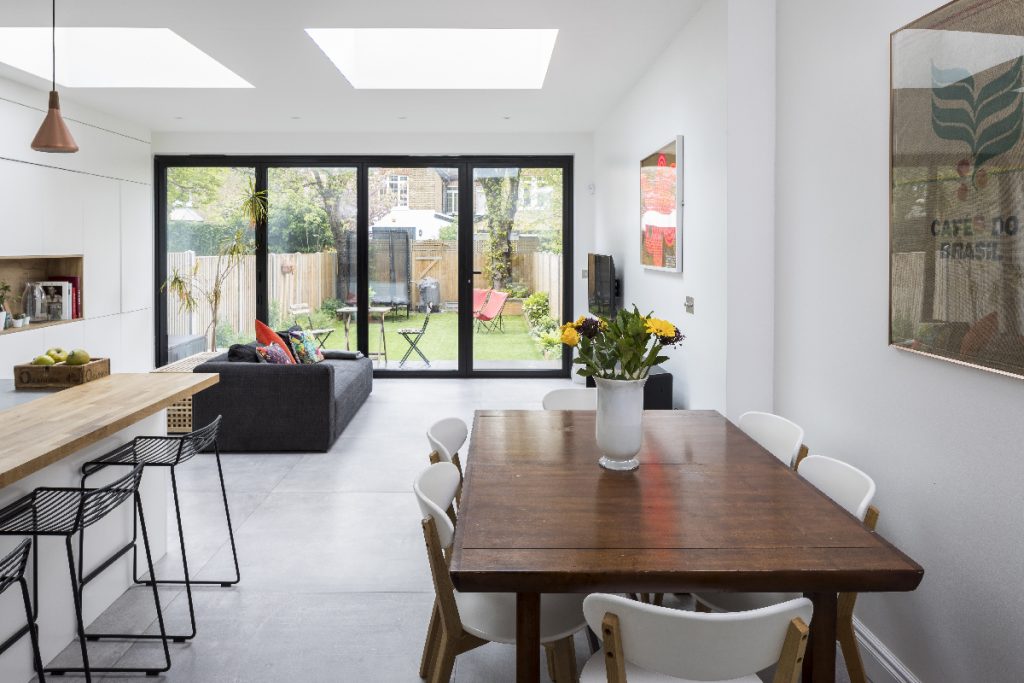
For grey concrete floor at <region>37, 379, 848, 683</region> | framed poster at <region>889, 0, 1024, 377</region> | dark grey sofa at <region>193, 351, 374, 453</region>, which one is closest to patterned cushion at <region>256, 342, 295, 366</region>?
dark grey sofa at <region>193, 351, 374, 453</region>

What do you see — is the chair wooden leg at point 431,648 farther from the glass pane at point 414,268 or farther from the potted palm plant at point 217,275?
the potted palm plant at point 217,275

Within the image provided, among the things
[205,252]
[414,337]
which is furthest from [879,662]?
[205,252]

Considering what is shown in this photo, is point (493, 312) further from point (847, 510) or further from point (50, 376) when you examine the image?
point (847, 510)

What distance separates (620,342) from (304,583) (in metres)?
1.99

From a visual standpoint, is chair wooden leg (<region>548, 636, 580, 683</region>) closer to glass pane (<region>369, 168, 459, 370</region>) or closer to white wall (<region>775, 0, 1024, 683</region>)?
white wall (<region>775, 0, 1024, 683</region>)

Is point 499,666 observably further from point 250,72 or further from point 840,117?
point 250,72

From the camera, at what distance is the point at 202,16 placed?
475 centimetres

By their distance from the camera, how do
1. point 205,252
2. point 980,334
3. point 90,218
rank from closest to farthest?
point 980,334
point 90,218
point 205,252

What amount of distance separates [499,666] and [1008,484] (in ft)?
5.61

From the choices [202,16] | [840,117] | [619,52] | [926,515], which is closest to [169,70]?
[202,16]

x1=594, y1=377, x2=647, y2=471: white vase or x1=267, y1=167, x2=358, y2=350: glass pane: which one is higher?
x1=267, y1=167, x2=358, y2=350: glass pane

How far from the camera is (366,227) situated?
955 cm

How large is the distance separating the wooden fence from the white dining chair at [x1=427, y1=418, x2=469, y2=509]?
6257mm

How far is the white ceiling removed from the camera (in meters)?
4.59
